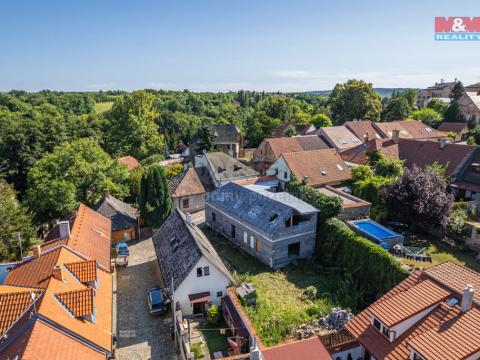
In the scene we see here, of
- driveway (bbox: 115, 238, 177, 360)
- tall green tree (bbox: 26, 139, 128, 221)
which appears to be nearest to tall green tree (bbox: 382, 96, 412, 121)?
tall green tree (bbox: 26, 139, 128, 221)

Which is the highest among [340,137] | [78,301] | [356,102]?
[356,102]

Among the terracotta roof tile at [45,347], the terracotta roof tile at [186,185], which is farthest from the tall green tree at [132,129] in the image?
the terracotta roof tile at [45,347]

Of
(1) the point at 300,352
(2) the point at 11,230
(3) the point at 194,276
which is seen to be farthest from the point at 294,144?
(1) the point at 300,352

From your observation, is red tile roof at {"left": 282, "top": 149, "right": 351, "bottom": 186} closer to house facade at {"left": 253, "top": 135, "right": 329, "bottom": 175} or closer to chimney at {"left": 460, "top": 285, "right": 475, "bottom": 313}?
house facade at {"left": 253, "top": 135, "right": 329, "bottom": 175}

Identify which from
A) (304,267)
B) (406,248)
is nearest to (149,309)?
(304,267)

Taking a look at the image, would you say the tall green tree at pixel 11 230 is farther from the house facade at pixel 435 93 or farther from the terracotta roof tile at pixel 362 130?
the house facade at pixel 435 93

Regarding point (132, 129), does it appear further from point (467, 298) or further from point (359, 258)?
point (467, 298)

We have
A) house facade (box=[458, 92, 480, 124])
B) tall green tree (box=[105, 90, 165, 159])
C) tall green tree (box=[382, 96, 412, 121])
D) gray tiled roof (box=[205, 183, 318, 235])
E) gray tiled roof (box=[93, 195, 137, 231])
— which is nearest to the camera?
gray tiled roof (box=[205, 183, 318, 235])
